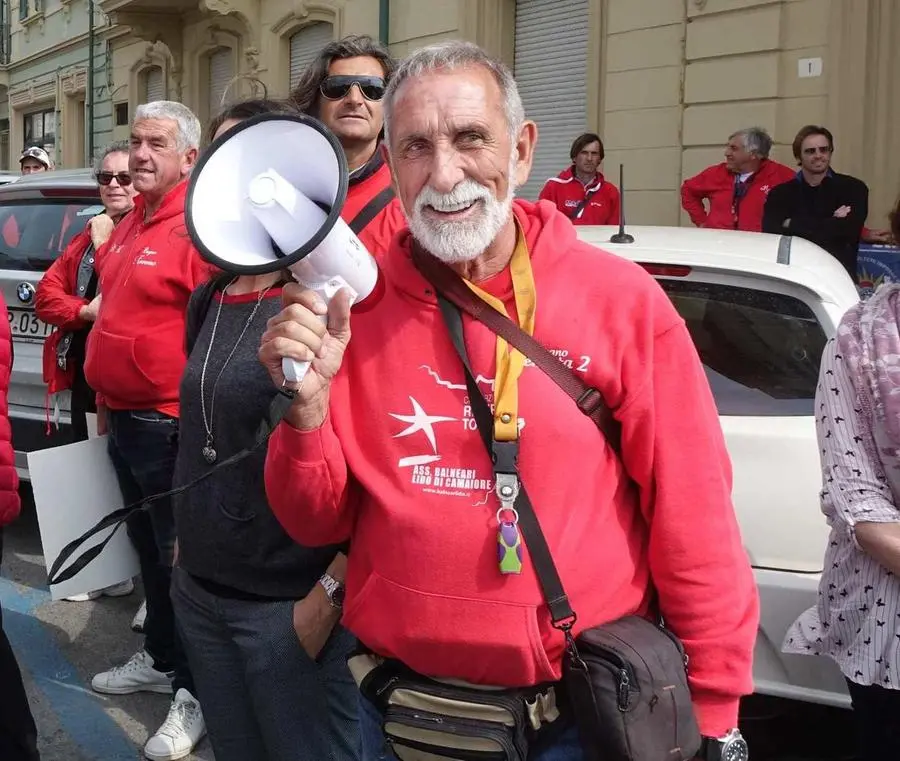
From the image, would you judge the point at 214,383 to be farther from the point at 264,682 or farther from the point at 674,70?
the point at 674,70

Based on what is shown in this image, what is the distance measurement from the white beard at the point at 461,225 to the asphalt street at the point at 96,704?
2186 millimetres

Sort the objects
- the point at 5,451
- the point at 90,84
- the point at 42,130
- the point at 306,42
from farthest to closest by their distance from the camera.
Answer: the point at 42,130 < the point at 90,84 < the point at 306,42 < the point at 5,451

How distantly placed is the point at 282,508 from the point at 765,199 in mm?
6577

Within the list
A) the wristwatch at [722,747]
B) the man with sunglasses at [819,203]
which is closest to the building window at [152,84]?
the man with sunglasses at [819,203]

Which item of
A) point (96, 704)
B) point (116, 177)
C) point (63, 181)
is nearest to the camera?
point (96, 704)

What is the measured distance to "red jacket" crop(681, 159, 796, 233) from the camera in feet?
25.4

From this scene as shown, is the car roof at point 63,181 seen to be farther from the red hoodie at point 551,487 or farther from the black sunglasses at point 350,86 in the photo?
the red hoodie at point 551,487

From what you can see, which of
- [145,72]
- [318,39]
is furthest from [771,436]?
[145,72]

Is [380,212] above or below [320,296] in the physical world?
above

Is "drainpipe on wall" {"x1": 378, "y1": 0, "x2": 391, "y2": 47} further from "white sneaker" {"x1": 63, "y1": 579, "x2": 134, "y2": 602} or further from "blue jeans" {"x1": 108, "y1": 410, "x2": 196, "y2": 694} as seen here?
"blue jeans" {"x1": 108, "y1": 410, "x2": 196, "y2": 694}

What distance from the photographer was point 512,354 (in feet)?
5.37

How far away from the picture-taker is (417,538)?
5.42ft

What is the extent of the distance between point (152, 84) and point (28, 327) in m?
15.6

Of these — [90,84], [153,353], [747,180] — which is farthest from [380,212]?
[90,84]
